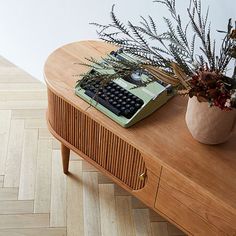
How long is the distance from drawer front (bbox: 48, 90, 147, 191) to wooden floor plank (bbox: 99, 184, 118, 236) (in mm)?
280

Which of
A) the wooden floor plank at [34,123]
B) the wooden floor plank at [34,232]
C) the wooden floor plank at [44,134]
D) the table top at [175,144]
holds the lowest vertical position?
the wooden floor plank at [34,232]

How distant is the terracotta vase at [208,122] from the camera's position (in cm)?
112

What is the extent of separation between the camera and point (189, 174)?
1.13 meters

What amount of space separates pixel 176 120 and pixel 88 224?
60cm

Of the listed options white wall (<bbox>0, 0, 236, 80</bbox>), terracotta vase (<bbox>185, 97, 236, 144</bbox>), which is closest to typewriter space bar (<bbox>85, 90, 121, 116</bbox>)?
terracotta vase (<bbox>185, 97, 236, 144</bbox>)

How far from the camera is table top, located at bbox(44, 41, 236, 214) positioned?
1.12 meters

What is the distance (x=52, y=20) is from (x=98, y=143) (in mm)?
752

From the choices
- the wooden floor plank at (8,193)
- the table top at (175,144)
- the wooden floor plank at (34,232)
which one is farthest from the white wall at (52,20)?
the wooden floor plank at (34,232)

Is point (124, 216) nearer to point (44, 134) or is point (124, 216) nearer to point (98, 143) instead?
point (98, 143)

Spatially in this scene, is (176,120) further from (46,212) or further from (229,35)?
(46,212)

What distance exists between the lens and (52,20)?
6.14ft

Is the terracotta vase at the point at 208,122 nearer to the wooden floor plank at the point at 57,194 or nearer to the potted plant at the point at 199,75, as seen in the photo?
the potted plant at the point at 199,75

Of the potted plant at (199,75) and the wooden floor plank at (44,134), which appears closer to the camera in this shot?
the potted plant at (199,75)

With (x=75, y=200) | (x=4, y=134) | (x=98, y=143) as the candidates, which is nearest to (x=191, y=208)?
(x=98, y=143)
